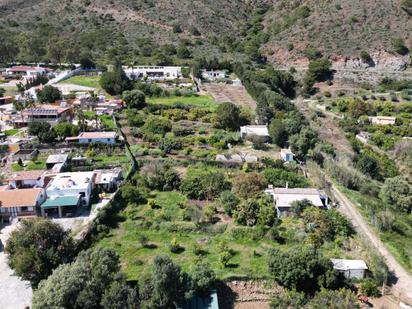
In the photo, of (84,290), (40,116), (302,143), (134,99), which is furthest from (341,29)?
(84,290)

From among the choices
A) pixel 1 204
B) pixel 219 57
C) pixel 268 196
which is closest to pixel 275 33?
pixel 219 57

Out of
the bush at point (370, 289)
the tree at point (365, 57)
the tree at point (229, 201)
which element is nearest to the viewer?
the bush at point (370, 289)

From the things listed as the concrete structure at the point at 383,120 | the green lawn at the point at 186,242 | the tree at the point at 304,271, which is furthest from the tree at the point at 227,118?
the tree at the point at 304,271

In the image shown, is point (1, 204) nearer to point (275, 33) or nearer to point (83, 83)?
point (83, 83)

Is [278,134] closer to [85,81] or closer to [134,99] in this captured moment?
[134,99]

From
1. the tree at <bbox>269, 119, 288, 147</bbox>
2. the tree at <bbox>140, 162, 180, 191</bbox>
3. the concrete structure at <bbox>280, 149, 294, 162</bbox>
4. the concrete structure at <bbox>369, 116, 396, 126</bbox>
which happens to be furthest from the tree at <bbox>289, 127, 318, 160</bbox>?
the concrete structure at <bbox>369, 116, 396, 126</bbox>

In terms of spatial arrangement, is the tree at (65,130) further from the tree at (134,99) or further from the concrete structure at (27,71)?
the concrete structure at (27,71)
